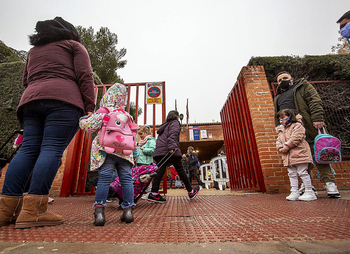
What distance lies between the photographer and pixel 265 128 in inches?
151

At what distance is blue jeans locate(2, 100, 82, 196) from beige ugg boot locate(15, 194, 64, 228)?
5 cm

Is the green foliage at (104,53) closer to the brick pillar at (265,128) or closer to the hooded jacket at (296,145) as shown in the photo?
the brick pillar at (265,128)

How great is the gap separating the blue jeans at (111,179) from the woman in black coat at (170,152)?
50.8 inches

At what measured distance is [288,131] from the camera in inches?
115


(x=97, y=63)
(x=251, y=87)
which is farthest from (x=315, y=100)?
(x=97, y=63)

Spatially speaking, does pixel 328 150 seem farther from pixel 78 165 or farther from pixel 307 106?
pixel 78 165

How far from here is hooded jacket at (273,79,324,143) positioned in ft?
9.49

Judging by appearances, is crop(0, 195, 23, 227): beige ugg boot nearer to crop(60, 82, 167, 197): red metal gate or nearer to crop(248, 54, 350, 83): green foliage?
crop(60, 82, 167, 197): red metal gate

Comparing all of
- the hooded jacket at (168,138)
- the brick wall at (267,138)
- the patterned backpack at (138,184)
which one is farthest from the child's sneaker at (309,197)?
the patterned backpack at (138,184)

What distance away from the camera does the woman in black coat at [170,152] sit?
301 centimetres

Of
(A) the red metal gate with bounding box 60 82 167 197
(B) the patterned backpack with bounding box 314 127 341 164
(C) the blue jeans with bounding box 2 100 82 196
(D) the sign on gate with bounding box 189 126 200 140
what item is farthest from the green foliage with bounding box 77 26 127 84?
(B) the patterned backpack with bounding box 314 127 341 164

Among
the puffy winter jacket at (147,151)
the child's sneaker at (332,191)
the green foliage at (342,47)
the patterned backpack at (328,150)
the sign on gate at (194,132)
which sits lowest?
the child's sneaker at (332,191)

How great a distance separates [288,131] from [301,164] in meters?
0.52

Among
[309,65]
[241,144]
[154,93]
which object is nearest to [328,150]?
[241,144]
